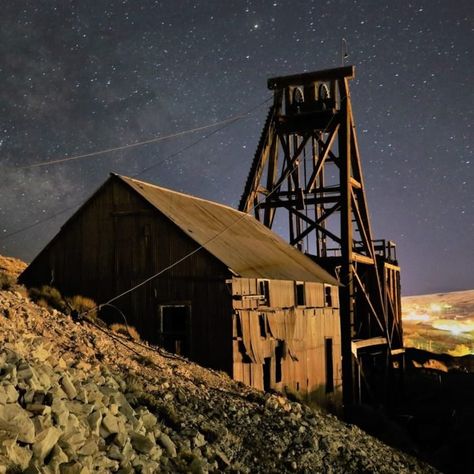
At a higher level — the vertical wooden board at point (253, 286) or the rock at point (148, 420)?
the vertical wooden board at point (253, 286)

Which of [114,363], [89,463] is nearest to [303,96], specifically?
[114,363]

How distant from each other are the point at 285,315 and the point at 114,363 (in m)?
7.13

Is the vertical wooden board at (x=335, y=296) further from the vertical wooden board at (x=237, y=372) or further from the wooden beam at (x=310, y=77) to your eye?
the wooden beam at (x=310, y=77)

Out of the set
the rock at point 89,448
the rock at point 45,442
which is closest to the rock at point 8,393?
the rock at point 45,442

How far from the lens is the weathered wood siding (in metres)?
16.1

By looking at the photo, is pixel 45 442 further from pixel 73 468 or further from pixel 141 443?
pixel 141 443

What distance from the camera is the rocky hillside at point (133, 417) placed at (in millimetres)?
7180

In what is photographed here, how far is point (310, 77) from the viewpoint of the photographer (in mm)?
26578

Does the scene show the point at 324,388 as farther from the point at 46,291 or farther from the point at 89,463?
the point at 89,463

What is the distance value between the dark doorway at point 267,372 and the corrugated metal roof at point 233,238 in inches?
103

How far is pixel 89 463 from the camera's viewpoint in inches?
279

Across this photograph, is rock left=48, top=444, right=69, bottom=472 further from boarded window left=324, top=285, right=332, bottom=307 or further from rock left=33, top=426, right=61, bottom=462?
boarded window left=324, top=285, right=332, bottom=307

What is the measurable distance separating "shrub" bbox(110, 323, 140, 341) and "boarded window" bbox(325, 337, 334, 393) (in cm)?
849

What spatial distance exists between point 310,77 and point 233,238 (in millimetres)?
10602
